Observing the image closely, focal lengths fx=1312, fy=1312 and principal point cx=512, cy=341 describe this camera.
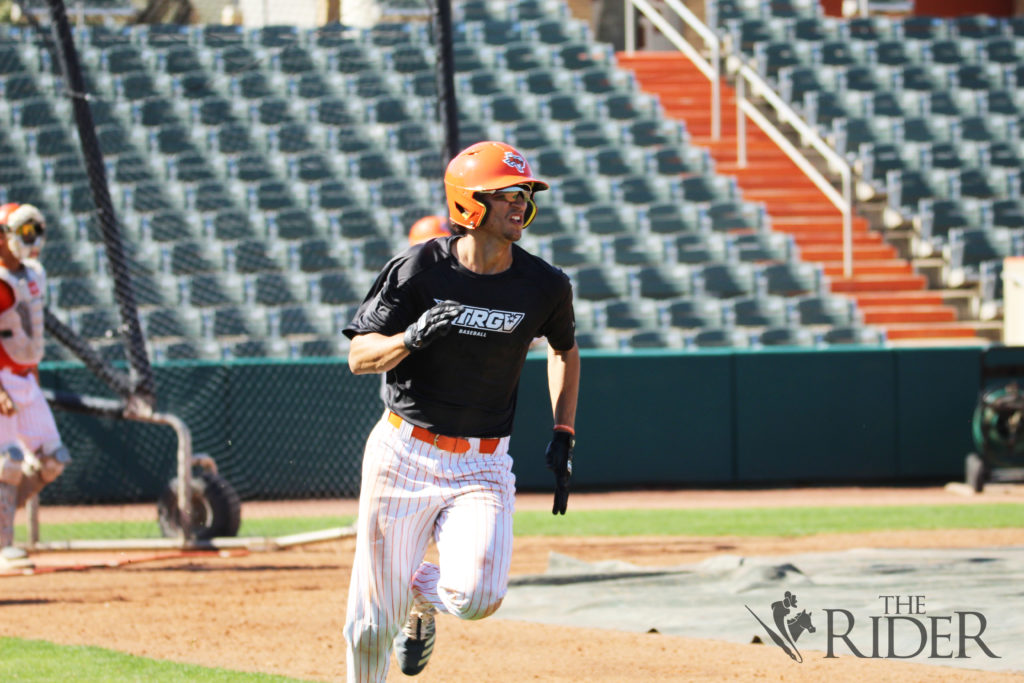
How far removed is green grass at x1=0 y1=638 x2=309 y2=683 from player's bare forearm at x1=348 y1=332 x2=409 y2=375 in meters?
1.76

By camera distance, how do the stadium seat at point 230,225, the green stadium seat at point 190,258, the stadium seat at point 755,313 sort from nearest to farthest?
the stadium seat at point 755,313, the green stadium seat at point 190,258, the stadium seat at point 230,225

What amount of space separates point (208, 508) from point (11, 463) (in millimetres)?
1779

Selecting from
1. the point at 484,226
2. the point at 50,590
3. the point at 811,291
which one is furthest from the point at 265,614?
the point at 811,291

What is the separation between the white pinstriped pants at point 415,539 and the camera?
4352 mm

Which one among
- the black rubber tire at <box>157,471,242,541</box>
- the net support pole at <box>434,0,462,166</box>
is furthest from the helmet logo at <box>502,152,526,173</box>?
the black rubber tire at <box>157,471,242,541</box>

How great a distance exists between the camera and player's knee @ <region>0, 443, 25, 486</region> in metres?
8.55

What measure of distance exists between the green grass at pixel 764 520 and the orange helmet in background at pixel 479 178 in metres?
6.67

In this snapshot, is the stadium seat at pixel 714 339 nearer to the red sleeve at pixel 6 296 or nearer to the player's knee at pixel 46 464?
the player's knee at pixel 46 464

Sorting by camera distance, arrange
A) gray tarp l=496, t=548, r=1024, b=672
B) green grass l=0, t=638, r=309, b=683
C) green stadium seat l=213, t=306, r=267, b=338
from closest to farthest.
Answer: green grass l=0, t=638, r=309, b=683 → gray tarp l=496, t=548, r=1024, b=672 → green stadium seat l=213, t=306, r=267, b=338

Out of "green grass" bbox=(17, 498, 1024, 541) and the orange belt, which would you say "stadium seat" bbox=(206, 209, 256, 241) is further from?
the orange belt

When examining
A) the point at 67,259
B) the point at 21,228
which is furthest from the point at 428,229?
the point at 67,259

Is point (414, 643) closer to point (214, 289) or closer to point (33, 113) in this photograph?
point (214, 289)

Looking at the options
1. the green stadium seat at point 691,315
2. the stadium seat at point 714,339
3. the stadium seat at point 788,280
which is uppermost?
the stadium seat at point 788,280

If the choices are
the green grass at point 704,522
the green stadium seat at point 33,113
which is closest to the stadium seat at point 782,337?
the green grass at point 704,522
